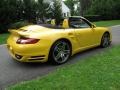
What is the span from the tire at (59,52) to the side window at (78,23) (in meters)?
0.90

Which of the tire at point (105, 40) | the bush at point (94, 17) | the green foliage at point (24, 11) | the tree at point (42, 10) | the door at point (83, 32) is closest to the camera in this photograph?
the door at point (83, 32)

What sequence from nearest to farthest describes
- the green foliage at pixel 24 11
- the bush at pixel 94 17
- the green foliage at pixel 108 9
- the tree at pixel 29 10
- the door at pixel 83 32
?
the door at pixel 83 32 → the green foliage at pixel 24 11 → the tree at pixel 29 10 → the bush at pixel 94 17 → the green foliage at pixel 108 9

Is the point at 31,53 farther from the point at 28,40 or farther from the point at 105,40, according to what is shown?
the point at 105,40

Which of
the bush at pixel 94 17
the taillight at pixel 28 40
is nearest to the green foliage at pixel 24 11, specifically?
the bush at pixel 94 17

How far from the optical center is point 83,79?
5.60 metres

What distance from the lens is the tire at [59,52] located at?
7102 mm

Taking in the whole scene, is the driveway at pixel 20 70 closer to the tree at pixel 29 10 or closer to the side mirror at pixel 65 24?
the side mirror at pixel 65 24

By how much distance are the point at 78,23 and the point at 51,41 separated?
172 cm

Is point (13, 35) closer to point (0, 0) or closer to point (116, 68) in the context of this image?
point (116, 68)

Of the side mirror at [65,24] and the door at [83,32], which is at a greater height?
the side mirror at [65,24]

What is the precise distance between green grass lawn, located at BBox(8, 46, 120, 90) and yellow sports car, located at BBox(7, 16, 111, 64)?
2.41 ft

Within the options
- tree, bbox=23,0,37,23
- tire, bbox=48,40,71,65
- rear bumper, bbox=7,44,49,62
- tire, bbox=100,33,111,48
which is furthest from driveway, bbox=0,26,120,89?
tree, bbox=23,0,37,23

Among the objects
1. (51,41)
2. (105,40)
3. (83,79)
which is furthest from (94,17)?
(83,79)

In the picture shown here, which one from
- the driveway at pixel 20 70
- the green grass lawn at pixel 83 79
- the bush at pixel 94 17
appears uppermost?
the green grass lawn at pixel 83 79
